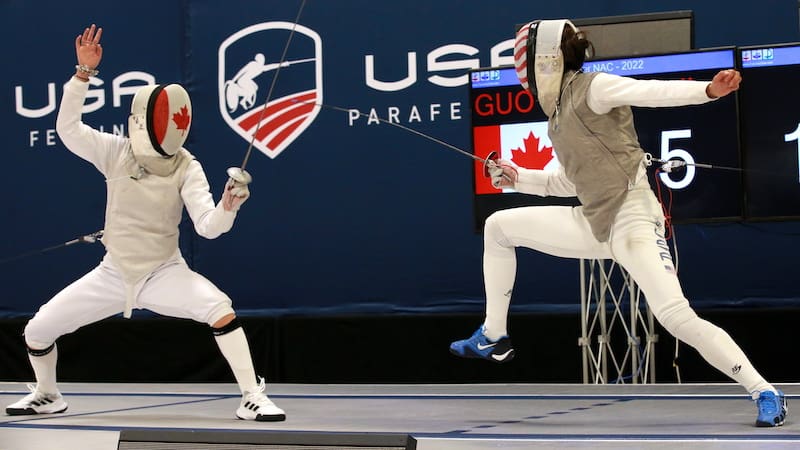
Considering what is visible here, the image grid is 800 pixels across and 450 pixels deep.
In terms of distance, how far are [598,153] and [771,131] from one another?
55.7 inches

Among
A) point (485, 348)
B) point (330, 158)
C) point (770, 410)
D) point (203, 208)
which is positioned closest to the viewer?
point (770, 410)

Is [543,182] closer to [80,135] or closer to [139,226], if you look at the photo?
[139,226]

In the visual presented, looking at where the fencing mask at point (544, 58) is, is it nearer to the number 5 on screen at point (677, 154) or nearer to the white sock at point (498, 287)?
the white sock at point (498, 287)

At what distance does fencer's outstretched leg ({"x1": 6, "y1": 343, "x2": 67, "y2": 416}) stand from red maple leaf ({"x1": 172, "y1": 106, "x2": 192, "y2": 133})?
843 millimetres

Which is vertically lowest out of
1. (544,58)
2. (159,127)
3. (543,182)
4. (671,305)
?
(671,305)

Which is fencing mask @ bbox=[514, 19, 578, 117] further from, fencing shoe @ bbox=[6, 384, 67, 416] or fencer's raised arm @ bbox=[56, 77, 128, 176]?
fencing shoe @ bbox=[6, 384, 67, 416]

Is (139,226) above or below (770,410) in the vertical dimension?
above

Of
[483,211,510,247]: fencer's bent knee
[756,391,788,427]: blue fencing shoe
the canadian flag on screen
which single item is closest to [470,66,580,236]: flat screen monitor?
the canadian flag on screen

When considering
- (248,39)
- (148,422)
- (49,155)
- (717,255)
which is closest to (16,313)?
(49,155)

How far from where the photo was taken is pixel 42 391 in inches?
142

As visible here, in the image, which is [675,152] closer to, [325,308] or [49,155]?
[325,308]

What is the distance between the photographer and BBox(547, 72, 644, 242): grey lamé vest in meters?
2.99

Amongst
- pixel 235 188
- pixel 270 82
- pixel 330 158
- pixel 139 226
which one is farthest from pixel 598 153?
pixel 270 82

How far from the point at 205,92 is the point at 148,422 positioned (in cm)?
286
